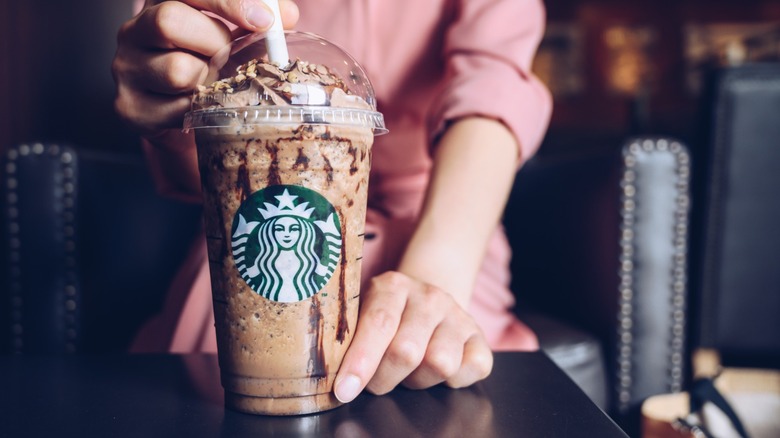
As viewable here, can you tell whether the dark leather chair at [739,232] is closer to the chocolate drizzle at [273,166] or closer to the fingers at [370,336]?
the fingers at [370,336]

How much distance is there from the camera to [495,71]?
0.90 meters

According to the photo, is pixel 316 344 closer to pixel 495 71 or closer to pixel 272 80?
pixel 272 80

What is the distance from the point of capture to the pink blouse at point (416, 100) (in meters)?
0.87

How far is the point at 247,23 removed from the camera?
516 mm

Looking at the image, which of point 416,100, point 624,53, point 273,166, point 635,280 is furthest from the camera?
point 624,53

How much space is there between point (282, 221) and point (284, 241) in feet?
0.05

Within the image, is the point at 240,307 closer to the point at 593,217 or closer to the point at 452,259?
the point at 452,259

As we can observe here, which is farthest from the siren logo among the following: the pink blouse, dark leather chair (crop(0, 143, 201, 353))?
dark leather chair (crop(0, 143, 201, 353))

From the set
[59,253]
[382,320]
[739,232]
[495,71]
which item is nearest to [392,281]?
[382,320]

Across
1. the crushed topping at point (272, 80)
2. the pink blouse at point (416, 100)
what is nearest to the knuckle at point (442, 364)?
the crushed topping at point (272, 80)

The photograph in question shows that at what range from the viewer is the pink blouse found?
87cm

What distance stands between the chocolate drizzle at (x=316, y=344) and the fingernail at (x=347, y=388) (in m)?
0.02

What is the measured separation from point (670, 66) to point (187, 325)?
5376mm

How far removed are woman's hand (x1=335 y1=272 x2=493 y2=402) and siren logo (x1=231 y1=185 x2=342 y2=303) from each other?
0.23ft
